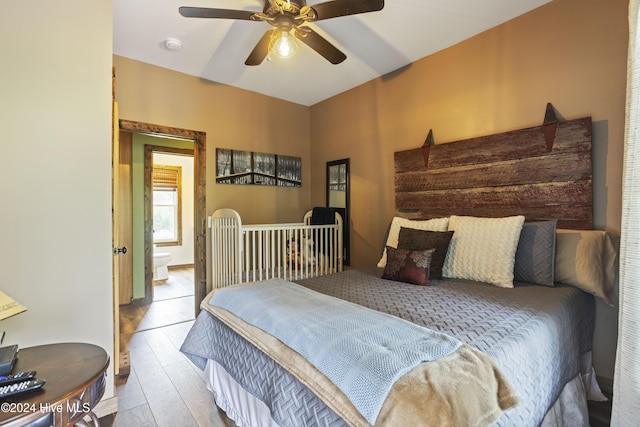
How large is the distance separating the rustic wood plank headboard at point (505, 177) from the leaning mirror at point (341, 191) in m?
0.76

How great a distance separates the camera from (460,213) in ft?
8.47

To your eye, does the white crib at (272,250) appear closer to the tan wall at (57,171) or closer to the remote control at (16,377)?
the tan wall at (57,171)

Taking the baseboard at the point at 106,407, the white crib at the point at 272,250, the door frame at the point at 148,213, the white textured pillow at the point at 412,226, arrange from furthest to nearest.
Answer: the door frame at the point at 148,213, the white crib at the point at 272,250, the white textured pillow at the point at 412,226, the baseboard at the point at 106,407

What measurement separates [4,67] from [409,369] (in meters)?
2.32

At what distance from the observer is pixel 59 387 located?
973 millimetres

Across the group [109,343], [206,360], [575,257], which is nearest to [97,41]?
[109,343]

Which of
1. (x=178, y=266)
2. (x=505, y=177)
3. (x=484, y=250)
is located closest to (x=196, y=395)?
(x=484, y=250)

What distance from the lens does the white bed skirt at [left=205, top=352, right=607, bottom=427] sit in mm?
1364

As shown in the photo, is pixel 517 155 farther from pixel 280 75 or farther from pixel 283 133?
pixel 283 133

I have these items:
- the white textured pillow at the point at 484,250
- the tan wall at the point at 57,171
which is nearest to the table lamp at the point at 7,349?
the tan wall at the point at 57,171

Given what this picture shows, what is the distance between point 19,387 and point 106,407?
1085 millimetres

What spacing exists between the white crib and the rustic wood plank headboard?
0.90m

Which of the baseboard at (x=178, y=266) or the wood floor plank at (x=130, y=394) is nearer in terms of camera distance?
the wood floor plank at (x=130, y=394)

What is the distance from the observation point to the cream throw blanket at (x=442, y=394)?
0.78 m
